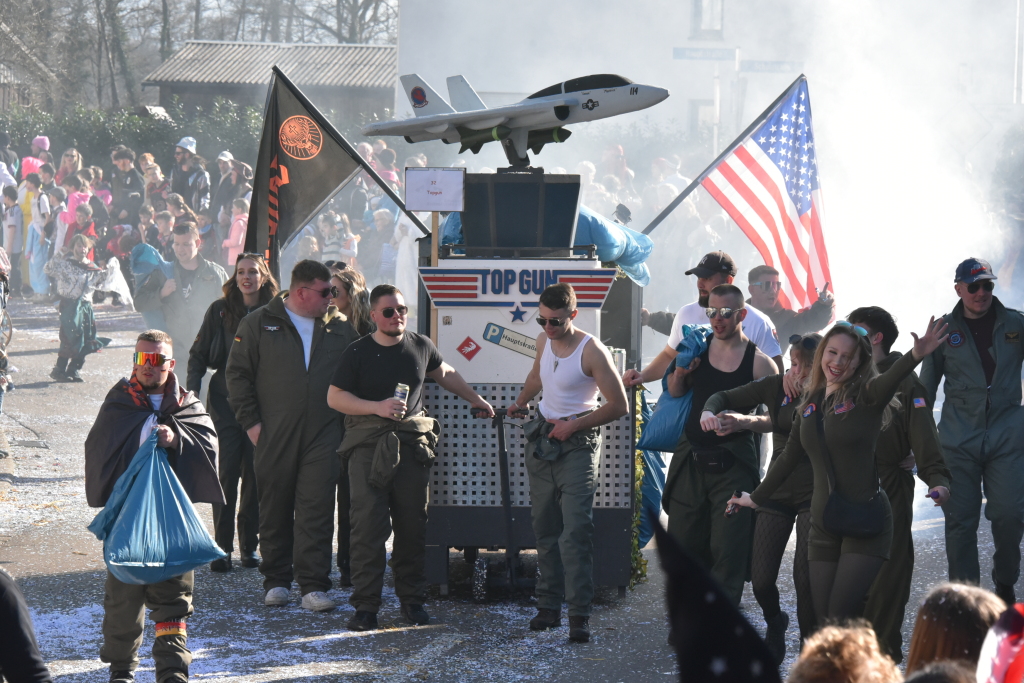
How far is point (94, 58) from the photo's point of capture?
98.5ft

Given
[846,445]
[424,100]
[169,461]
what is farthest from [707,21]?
[169,461]

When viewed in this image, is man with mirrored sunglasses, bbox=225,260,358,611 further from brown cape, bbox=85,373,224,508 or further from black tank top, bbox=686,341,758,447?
black tank top, bbox=686,341,758,447

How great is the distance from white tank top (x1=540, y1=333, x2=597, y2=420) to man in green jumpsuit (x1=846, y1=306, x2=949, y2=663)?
5.18 ft

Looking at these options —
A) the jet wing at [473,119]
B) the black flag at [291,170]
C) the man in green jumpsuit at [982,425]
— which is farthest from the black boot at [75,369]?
the man in green jumpsuit at [982,425]

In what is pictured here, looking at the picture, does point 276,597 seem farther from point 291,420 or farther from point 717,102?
point 717,102

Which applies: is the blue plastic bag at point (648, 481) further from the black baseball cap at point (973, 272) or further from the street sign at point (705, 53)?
the street sign at point (705, 53)

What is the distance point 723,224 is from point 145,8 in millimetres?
21655

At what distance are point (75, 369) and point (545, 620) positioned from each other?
1083 centimetres

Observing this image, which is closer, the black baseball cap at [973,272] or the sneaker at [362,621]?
the sneaker at [362,621]

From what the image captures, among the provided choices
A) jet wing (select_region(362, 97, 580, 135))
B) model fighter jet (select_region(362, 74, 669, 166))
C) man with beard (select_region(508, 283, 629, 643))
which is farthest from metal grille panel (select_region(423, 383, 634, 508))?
jet wing (select_region(362, 97, 580, 135))

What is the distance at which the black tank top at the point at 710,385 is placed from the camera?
567 cm

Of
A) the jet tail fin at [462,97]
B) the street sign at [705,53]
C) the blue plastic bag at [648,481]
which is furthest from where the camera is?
the street sign at [705,53]

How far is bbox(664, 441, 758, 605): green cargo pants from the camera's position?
221 inches

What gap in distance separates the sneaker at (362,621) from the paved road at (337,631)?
61 mm
